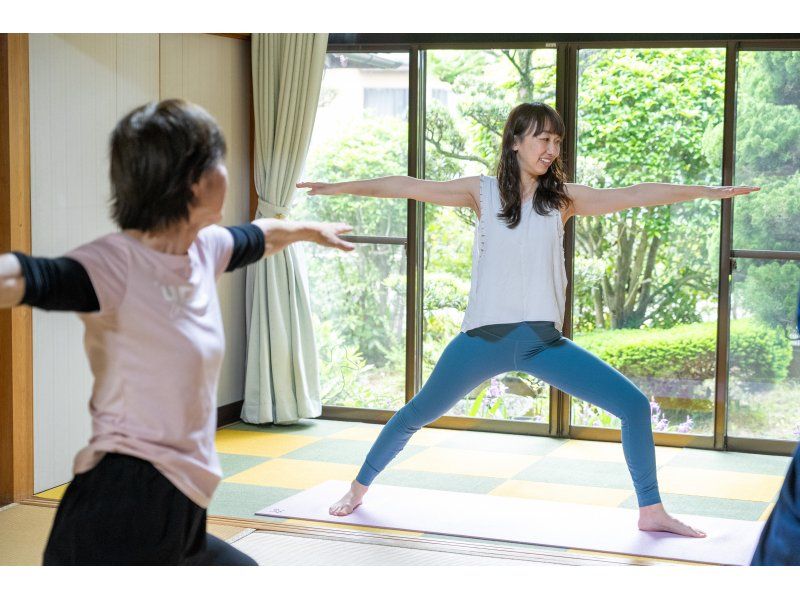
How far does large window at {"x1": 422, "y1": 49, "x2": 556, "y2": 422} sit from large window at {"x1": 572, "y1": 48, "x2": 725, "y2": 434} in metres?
0.34

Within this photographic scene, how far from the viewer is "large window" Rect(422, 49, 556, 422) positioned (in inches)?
209

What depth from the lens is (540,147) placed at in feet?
11.7

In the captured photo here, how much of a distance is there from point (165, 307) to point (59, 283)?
0.63ft

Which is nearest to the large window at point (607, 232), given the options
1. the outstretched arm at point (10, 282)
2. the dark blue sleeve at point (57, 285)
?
the dark blue sleeve at point (57, 285)

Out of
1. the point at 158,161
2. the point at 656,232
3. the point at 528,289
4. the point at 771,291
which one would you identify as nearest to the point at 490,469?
the point at 528,289

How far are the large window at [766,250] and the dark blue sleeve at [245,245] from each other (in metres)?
3.60

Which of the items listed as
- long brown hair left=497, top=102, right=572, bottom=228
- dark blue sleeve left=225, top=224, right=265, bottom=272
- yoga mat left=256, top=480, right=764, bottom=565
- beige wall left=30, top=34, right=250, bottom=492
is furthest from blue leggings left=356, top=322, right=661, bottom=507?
dark blue sleeve left=225, top=224, right=265, bottom=272

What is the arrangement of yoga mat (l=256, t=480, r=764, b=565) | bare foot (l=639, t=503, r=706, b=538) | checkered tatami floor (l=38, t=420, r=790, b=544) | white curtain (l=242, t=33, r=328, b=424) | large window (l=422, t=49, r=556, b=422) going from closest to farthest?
yoga mat (l=256, t=480, r=764, b=565) < bare foot (l=639, t=503, r=706, b=538) < checkered tatami floor (l=38, t=420, r=790, b=544) < large window (l=422, t=49, r=556, b=422) < white curtain (l=242, t=33, r=328, b=424)

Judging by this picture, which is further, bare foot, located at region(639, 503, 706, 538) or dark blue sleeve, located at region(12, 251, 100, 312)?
bare foot, located at region(639, 503, 706, 538)

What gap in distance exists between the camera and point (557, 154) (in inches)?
142

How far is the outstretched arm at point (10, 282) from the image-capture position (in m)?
1.47

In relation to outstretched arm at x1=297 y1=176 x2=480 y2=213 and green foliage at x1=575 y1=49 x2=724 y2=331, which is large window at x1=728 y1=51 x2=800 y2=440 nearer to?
green foliage at x1=575 y1=49 x2=724 y2=331
